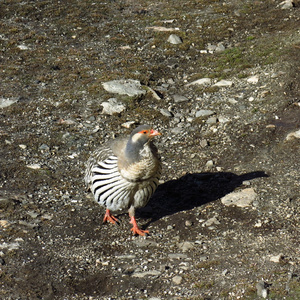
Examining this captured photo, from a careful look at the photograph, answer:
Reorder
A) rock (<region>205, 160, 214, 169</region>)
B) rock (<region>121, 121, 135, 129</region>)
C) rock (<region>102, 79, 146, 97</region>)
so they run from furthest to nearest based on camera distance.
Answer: rock (<region>102, 79, 146, 97</region>) → rock (<region>121, 121, 135, 129</region>) → rock (<region>205, 160, 214, 169</region>)

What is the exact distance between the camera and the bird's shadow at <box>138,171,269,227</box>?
961 cm

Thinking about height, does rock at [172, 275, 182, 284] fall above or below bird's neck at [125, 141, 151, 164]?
below

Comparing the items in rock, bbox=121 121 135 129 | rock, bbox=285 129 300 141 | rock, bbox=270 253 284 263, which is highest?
rock, bbox=270 253 284 263

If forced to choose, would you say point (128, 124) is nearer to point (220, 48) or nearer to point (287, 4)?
point (220, 48)

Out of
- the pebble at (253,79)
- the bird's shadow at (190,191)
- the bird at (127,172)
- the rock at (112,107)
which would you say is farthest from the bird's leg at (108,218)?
the pebble at (253,79)

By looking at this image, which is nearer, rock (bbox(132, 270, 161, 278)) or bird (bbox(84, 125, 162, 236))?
rock (bbox(132, 270, 161, 278))

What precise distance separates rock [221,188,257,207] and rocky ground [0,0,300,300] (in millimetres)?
31

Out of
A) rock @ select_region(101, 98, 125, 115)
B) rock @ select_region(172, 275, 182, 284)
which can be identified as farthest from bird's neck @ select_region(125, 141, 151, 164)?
rock @ select_region(101, 98, 125, 115)

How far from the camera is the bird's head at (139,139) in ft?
27.4

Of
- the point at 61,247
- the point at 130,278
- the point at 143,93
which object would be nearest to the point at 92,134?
the point at 143,93

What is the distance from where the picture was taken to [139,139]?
8375 millimetres

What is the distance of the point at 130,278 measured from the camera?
25.2ft

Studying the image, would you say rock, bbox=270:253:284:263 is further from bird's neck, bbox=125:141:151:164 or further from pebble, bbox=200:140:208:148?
pebble, bbox=200:140:208:148

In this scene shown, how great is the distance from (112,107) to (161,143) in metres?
1.75
